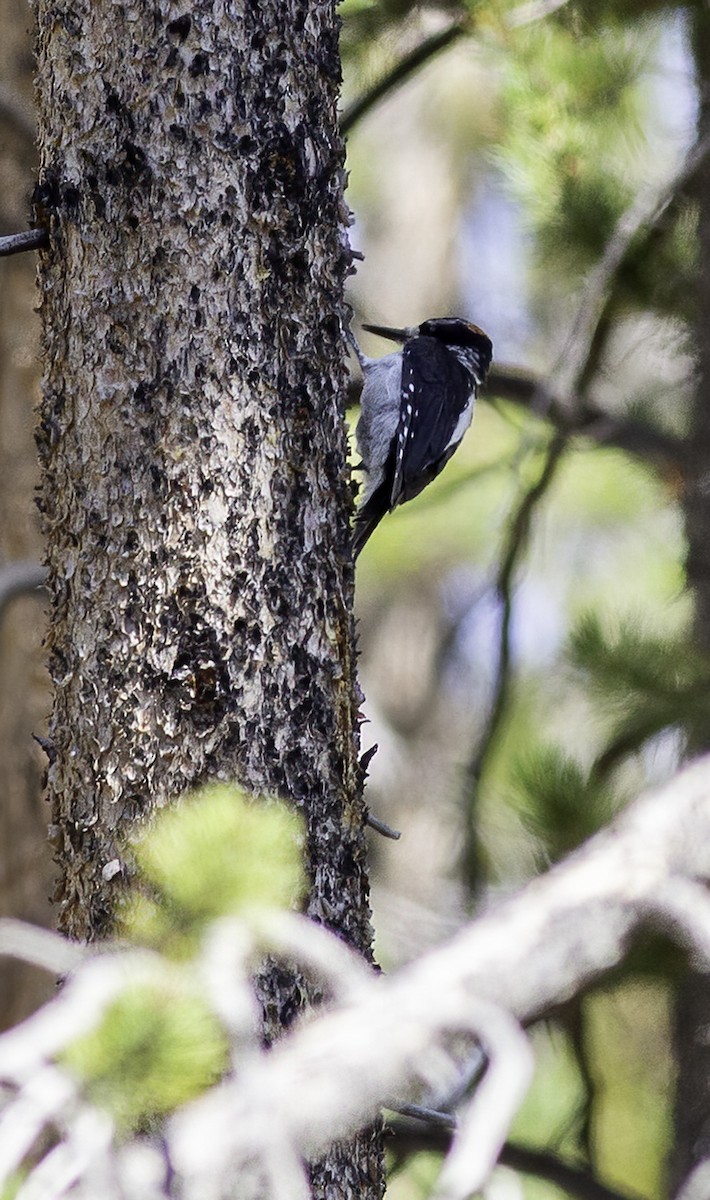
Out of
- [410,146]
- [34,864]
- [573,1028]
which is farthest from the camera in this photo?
[410,146]

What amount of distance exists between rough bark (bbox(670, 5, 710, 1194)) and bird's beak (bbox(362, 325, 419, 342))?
0.99 meters

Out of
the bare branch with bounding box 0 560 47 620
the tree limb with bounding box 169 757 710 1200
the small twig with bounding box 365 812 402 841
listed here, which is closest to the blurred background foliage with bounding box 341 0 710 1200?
the tree limb with bounding box 169 757 710 1200

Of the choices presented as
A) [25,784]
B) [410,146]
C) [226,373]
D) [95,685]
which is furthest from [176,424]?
[410,146]

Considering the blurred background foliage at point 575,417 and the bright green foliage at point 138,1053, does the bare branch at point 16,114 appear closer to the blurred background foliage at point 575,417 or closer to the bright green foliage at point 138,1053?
the blurred background foliage at point 575,417

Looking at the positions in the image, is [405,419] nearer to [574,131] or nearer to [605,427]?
[605,427]

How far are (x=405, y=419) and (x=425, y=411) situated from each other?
0.28ft

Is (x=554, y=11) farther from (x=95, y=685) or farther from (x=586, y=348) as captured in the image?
(x=95, y=685)

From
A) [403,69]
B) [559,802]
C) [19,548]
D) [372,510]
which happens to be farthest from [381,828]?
[19,548]

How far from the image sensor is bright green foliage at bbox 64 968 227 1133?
143cm

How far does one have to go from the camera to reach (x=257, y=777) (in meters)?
2.29

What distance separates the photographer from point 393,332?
4500 millimetres

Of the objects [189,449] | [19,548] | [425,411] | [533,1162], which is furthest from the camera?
[19,548]

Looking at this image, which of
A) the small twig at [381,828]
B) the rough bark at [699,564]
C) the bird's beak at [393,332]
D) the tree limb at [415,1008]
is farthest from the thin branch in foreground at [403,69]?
the tree limb at [415,1008]

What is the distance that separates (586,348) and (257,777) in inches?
107
